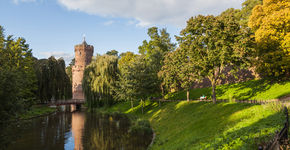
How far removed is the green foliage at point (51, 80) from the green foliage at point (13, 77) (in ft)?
10.2

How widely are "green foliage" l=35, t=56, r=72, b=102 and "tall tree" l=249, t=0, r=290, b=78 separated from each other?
39.0 metres

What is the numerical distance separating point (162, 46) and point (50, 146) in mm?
36211

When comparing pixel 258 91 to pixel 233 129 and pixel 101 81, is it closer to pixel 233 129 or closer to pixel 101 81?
pixel 233 129

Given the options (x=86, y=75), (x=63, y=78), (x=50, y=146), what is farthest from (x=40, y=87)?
(x=50, y=146)

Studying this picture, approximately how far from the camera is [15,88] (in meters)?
15.1

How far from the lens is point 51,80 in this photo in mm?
42406

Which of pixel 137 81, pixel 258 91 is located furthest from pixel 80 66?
pixel 258 91

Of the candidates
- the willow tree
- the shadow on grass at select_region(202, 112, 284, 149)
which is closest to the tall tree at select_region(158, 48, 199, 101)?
the shadow on grass at select_region(202, 112, 284, 149)

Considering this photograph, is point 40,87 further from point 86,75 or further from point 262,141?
point 262,141

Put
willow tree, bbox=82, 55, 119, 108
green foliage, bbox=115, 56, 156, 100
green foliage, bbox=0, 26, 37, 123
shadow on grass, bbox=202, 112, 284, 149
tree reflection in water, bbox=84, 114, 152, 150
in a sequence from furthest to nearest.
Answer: willow tree, bbox=82, 55, 119, 108, green foliage, bbox=115, 56, 156, 100, tree reflection in water, bbox=84, 114, 152, 150, green foliage, bbox=0, 26, 37, 123, shadow on grass, bbox=202, 112, 284, 149

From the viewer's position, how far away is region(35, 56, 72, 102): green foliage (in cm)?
4153

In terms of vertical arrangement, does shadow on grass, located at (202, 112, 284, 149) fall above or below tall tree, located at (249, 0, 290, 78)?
below

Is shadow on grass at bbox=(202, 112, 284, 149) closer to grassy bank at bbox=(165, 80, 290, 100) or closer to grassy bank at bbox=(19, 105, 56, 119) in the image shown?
grassy bank at bbox=(165, 80, 290, 100)

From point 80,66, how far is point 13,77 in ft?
172
